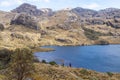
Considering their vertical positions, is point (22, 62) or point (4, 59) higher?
point (22, 62)

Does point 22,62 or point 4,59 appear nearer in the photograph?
point 22,62

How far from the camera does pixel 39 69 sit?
68562 mm

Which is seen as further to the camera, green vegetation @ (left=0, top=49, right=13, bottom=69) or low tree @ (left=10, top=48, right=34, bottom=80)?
green vegetation @ (left=0, top=49, right=13, bottom=69)

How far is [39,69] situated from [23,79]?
1390 centimetres

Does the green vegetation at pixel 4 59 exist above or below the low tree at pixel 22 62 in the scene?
below

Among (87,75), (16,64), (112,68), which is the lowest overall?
(112,68)

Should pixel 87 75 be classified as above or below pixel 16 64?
below

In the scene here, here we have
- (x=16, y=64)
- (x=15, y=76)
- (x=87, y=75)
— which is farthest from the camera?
(x=87, y=75)

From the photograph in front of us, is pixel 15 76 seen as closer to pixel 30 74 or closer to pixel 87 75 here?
pixel 30 74

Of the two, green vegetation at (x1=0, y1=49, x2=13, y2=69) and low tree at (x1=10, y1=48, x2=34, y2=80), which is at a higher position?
low tree at (x1=10, y1=48, x2=34, y2=80)

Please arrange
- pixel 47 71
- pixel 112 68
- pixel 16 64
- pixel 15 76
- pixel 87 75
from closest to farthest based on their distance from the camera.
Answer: pixel 16 64
pixel 15 76
pixel 47 71
pixel 87 75
pixel 112 68

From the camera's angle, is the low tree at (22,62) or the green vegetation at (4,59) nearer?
the low tree at (22,62)

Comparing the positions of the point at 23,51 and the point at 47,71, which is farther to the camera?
the point at 47,71

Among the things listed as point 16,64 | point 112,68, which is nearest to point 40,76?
point 16,64
